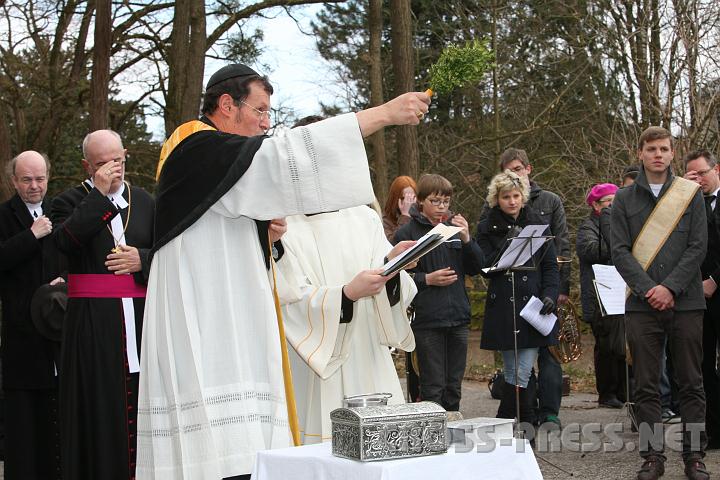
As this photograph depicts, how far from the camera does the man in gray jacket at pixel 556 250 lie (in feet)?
27.5

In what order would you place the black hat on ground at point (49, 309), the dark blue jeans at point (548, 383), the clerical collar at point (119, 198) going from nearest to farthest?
the clerical collar at point (119, 198) < the black hat on ground at point (49, 309) < the dark blue jeans at point (548, 383)

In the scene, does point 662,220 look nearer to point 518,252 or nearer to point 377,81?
point 518,252

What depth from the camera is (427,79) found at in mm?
18828

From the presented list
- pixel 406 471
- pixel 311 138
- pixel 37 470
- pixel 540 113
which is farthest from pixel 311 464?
pixel 540 113

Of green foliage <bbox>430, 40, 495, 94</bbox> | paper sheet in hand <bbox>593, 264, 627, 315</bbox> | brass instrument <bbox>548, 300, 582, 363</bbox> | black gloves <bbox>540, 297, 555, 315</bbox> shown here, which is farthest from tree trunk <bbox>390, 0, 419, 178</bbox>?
green foliage <bbox>430, 40, 495, 94</bbox>

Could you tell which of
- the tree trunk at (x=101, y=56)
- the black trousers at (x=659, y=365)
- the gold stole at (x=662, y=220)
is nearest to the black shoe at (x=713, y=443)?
the black trousers at (x=659, y=365)

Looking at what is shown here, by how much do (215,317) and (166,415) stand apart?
17.4 inches

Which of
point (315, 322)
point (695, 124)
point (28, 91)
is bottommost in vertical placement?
point (315, 322)

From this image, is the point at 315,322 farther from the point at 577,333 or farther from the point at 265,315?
the point at 577,333

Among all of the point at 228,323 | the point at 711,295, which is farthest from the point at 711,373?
the point at 228,323

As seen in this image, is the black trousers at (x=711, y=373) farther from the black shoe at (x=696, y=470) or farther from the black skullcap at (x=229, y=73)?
the black skullcap at (x=229, y=73)

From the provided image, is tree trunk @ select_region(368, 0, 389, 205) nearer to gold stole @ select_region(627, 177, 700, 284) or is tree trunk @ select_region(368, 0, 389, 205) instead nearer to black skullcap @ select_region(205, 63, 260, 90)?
gold stole @ select_region(627, 177, 700, 284)

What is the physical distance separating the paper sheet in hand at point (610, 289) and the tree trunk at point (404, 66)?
631 cm

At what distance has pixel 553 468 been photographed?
23.3 ft
